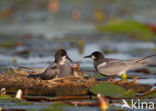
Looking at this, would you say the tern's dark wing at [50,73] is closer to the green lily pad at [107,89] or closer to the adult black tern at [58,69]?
the adult black tern at [58,69]

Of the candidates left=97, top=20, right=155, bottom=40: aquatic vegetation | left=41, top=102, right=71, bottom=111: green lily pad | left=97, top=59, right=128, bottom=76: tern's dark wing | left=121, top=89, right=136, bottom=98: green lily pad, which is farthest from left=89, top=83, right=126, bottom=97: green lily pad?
left=97, top=20, right=155, bottom=40: aquatic vegetation

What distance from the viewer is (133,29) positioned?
67.3 ft

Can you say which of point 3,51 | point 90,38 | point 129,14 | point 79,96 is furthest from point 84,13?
point 79,96

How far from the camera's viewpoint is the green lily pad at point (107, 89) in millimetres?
8012

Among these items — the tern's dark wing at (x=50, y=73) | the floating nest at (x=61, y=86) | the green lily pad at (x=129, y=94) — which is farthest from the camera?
the tern's dark wing at (x=50, y=73)

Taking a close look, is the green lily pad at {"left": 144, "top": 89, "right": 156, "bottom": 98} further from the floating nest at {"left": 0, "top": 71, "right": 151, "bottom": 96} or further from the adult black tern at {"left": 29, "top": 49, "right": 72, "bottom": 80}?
the adult black tern at {"left": 29, "top": 49, "right": 72, "bottom": 80}

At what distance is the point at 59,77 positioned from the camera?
925 centimetres

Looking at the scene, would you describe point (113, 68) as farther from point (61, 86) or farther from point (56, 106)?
point (56, 106)

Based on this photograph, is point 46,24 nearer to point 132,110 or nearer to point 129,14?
point 129,14

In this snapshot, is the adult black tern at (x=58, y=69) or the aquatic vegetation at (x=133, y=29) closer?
the adult black tern at (x=58, y=69)

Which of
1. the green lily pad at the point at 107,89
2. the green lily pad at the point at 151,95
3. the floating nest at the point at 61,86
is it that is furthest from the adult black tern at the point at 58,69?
the green lily pad at the point at 151,95

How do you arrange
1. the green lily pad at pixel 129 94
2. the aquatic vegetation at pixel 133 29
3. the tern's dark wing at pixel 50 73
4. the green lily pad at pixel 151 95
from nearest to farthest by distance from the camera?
the green lily pad at pixel 129 94, the green lily pad at pixel 151 95, the tern's dark wing at pixel 50 73, the aquatic vegetation at pixel 133 29

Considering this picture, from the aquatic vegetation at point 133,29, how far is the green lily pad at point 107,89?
11772 mm

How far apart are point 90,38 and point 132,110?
45.8 ft
